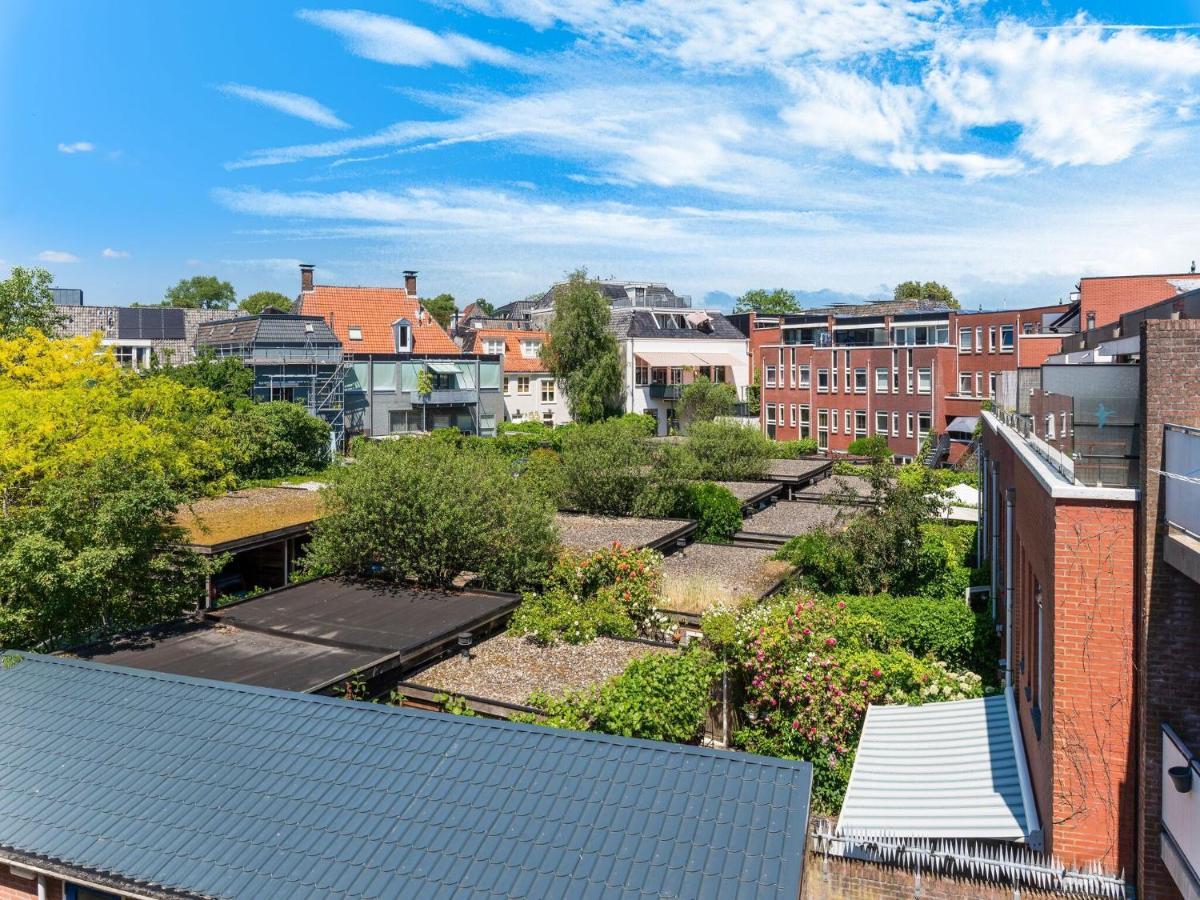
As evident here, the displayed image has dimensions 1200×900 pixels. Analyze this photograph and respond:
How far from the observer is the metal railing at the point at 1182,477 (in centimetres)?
675

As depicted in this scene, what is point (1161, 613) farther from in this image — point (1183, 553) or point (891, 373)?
point (891, 373)

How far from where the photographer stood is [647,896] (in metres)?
6.15

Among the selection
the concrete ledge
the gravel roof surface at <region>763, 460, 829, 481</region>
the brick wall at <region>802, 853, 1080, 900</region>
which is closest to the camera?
the concrete ledge

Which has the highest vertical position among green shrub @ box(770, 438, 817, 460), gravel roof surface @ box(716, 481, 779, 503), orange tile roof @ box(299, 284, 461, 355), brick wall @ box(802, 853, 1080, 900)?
orange tile roof @ box(299, 284, 461, 355)

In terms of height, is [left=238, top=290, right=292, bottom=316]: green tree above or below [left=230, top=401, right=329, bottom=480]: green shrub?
above

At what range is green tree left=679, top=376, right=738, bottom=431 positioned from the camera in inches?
2208

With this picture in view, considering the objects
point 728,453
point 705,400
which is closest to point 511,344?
point 705,400

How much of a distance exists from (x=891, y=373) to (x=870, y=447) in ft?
17.0

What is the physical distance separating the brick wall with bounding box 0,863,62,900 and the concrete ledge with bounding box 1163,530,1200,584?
980 centimetres

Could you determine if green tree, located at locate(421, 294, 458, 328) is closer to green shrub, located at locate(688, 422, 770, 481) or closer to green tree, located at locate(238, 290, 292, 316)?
green tree, located at locate(238, 290, 292, 316)

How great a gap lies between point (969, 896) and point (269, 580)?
2030 centimetres

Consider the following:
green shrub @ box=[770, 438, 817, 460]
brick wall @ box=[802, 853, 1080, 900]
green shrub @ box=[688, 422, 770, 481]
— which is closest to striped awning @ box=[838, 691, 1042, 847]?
brick wall @ box=[802, 853, 1080, 900]

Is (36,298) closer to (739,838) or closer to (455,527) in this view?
(455,527)

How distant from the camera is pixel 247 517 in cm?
2461
